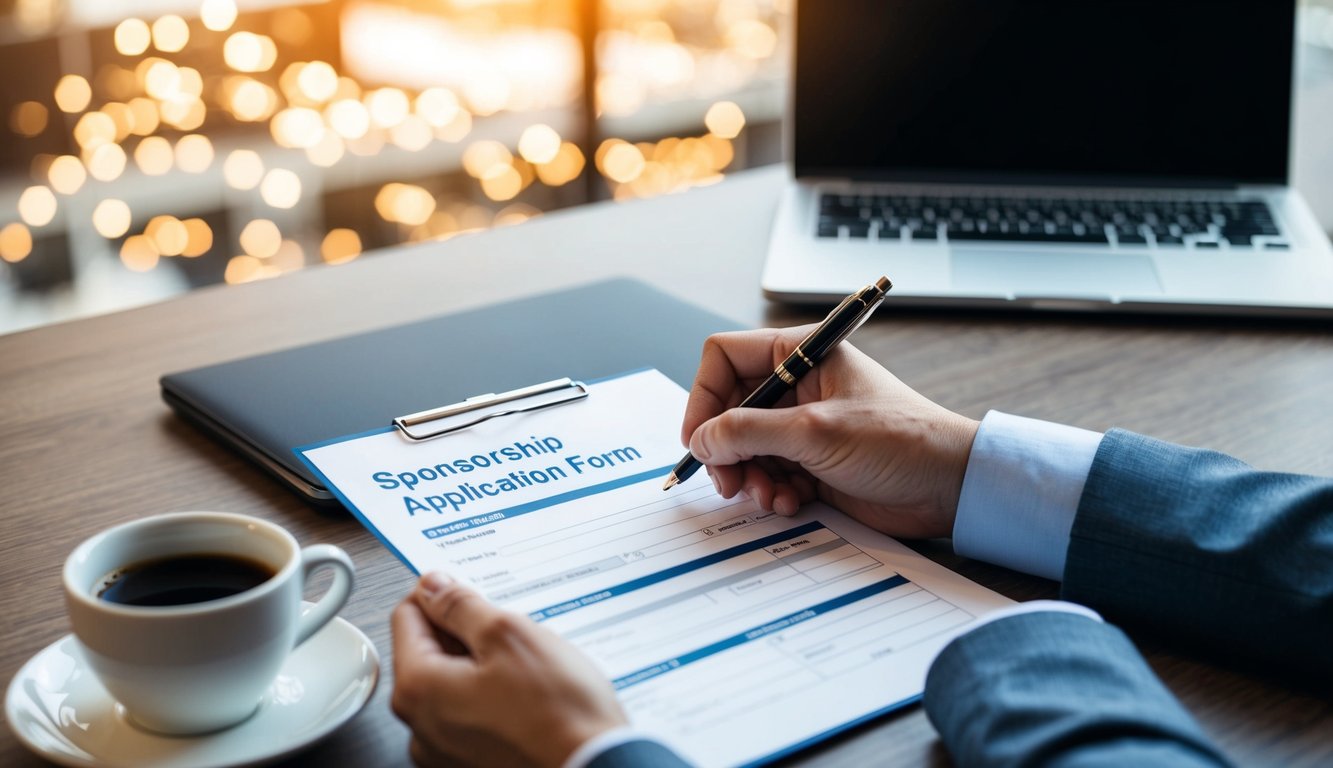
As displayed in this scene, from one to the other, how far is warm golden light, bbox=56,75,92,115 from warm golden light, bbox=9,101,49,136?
0.04 meters

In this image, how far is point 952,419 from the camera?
786mm

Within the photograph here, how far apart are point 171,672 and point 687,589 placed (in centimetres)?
27

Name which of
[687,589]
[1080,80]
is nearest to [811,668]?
[687,589]

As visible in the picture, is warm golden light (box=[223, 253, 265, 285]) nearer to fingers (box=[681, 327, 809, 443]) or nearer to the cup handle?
fingers (box=[681, 327, 809, 443])

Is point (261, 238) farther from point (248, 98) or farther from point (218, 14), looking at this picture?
point (218, 14)

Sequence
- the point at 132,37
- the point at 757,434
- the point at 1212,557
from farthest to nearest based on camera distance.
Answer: the point at 132,37, the point at 757,434, the point at 1212,557

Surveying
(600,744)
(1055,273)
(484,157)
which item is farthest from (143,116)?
(600,744)

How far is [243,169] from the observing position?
288cm

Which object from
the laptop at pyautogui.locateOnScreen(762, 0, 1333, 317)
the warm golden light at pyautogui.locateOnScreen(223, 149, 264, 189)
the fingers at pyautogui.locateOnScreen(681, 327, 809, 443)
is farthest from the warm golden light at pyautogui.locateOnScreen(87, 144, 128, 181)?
the fingers at pyautogui.locateOnScreen(681, 327, 809, 443)

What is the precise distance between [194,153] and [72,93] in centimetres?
29

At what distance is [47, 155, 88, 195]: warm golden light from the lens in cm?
259

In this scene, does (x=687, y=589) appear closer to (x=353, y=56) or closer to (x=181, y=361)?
(x=181, y=361)

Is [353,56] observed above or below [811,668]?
above

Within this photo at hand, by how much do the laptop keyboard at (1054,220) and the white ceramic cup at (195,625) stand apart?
0.76 meters
